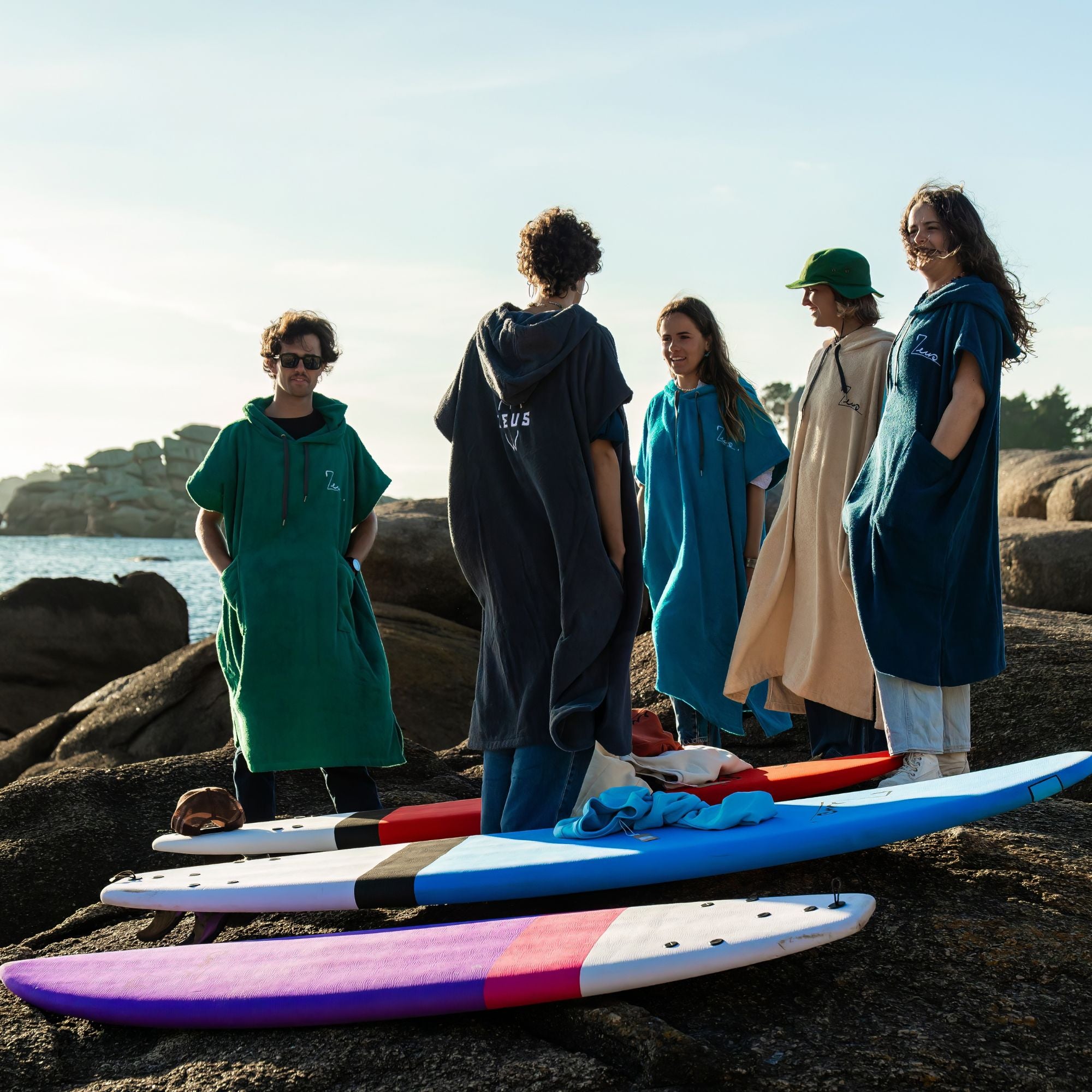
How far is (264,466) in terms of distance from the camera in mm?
4801

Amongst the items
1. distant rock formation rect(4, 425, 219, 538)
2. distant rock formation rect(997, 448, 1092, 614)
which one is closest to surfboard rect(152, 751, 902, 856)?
distant rock formation rect(997, 448, 1092, 614)

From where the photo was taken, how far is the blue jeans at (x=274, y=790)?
4.82m

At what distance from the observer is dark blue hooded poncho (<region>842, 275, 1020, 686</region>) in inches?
167

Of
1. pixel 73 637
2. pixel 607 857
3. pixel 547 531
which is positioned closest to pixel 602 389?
pixel 547 531

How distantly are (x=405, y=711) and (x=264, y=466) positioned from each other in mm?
3956

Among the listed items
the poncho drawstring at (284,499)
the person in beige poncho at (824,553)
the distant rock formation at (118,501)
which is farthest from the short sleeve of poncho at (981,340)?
the distant rock formation at (118,501)

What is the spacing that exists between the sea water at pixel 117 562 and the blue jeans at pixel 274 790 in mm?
23659

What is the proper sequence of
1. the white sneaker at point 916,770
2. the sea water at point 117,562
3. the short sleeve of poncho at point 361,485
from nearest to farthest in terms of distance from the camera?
the white sneaker at point 916,770 < the short sleeve of poncho at point 361,485 < the sea water at point 117,562

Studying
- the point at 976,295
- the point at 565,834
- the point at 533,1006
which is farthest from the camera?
the point at 976,295

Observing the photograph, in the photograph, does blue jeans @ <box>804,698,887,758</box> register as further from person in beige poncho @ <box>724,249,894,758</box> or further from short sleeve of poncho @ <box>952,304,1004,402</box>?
short sleeve of poncho @ <box>952,304,1004,402</box>

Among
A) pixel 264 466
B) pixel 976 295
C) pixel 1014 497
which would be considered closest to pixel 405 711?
pixel 264 466

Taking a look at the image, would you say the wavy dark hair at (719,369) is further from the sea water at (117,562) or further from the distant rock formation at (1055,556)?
the sea water at (117,562)

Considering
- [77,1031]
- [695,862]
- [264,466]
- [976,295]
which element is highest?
[976,295]

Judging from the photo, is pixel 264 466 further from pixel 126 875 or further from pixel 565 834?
pixel 565 834
